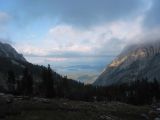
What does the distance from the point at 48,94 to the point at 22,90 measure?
20532 millimetres

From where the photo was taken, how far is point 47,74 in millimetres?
145875

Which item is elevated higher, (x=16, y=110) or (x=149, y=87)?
(x=149, y=87)

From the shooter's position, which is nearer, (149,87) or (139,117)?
(139,117)

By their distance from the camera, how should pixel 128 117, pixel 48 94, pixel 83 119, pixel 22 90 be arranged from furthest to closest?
pixel 22 90 < pixel 48 94 < pixel 128 117 < pixel 83 119

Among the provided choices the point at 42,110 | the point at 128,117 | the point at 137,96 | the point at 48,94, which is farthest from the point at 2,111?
the point at 137,96

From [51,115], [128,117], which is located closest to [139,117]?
[128,117]

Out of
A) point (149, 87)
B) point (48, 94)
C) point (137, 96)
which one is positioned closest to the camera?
point (48, 94)

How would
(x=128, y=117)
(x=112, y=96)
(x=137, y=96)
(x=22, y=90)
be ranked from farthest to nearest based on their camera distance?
(x=112, y=96)
(x=137, y=96)
(x=22, y=90)
(x=128, y=117)

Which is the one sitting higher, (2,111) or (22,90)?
(22,90)

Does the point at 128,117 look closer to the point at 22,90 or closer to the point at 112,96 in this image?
the point at 22,90

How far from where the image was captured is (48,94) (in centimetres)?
13900

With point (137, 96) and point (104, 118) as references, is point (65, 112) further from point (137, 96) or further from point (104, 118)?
point (137, 96)

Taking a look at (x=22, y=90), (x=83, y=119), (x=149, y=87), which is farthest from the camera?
(x=149, y=87)

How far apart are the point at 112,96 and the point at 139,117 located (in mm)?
126016
